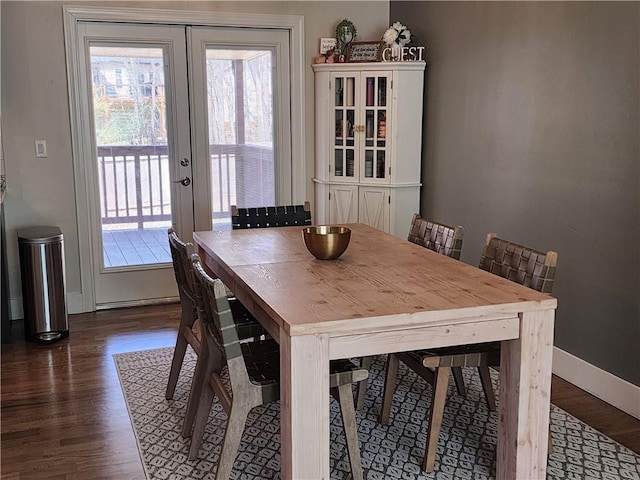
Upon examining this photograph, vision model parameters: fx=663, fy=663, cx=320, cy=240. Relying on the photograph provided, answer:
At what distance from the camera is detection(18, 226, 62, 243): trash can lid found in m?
3.99

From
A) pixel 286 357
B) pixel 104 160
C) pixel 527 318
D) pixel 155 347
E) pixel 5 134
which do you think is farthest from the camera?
pixel 104 160

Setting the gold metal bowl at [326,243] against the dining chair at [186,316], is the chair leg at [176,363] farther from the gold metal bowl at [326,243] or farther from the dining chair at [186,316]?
the gold metal bowl at [326,243]

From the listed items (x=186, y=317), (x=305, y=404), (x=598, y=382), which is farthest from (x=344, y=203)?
(x=305, y=404)

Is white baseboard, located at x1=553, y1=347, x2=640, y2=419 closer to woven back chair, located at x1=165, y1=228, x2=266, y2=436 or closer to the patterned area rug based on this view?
the patterned area rug

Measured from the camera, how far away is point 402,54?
456 centimetres

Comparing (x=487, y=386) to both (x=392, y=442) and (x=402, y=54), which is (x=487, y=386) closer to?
(x=392, y=442)

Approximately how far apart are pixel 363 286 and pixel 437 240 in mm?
904

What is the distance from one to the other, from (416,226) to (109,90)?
2432 mm

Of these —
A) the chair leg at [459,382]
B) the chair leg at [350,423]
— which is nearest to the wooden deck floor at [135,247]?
the chair leg at [459,382]

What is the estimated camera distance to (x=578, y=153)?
3244mm

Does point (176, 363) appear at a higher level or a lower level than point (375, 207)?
lower

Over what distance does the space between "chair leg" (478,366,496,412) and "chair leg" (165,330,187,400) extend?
1.35 metres

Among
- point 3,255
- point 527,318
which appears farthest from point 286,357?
point 3,255

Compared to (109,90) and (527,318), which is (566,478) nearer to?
(527,318)
